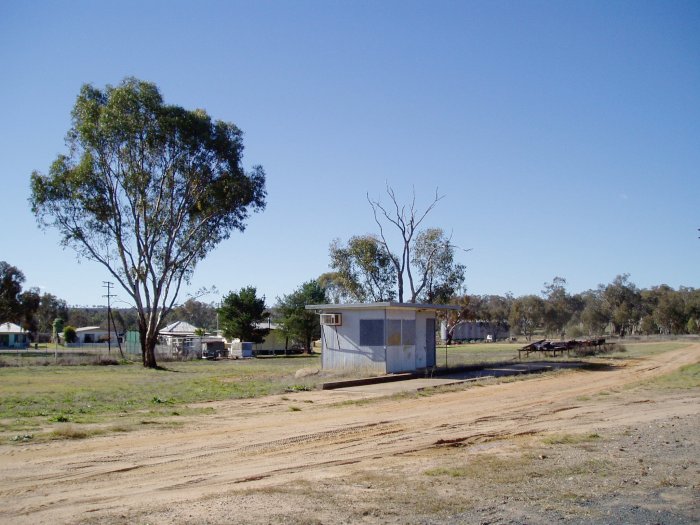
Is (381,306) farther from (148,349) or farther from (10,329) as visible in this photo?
(10,329)

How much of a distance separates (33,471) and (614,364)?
29.8 m

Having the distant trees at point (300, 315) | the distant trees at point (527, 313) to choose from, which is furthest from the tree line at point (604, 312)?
the distant trees at point (300, 315)

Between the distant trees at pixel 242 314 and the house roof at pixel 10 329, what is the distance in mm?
49844

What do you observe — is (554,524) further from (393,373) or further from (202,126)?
(202,126)

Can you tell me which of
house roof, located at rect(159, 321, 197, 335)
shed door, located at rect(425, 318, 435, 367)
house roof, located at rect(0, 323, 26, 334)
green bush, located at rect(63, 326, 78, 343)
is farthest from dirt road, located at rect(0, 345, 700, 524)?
house roof, located at rect(0, 323, 26, 334)

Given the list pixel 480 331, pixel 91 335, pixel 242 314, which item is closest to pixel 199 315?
pixel 91 335

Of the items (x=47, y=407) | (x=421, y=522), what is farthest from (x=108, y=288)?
(x=421, y=522)

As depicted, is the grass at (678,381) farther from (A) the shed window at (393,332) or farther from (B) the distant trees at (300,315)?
(B) the distant trees at (300,315)

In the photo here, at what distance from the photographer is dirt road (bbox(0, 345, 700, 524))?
23.5 ft

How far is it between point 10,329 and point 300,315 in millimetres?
58833

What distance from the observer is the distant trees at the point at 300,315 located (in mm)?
69750

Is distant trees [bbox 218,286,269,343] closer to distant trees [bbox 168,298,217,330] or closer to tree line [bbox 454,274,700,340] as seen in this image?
tree line [bbox 454,274,700,340]

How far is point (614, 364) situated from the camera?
32969mm

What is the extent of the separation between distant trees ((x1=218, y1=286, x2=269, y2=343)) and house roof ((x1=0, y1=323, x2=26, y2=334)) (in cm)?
4984
